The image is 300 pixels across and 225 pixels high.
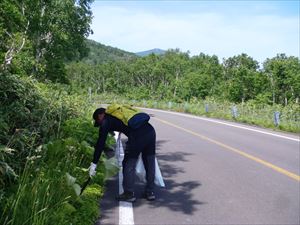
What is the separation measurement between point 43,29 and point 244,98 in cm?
4589

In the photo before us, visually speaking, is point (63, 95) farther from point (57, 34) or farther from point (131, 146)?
point (57, 34)

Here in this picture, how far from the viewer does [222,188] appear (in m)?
7.73

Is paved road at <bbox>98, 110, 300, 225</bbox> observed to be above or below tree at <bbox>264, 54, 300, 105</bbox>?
below

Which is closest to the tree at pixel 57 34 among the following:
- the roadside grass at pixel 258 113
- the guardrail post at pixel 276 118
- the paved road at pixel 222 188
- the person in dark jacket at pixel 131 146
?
the roadside grass at pixel 258 113

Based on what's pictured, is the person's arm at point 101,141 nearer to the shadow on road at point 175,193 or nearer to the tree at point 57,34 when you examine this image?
the shadow on road at point 175,193

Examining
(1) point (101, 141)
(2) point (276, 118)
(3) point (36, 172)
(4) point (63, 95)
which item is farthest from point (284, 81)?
(3) point (36, 172)

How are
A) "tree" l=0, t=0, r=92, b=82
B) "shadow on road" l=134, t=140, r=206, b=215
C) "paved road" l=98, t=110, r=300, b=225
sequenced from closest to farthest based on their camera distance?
"paved road" l=98, t=110, r=300, b=225, "shadow on road" l=134, t=140, r=206, b=215, "tree" l=0, t=0, r=92, b=82

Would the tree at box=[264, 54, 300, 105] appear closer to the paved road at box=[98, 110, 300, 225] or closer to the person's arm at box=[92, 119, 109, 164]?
the paved road at box=[98, 110, 300, 225]

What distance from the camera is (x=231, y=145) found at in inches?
542

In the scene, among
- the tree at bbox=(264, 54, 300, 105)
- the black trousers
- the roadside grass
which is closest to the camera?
the black trousers

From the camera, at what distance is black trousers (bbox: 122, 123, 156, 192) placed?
6602 millimetres

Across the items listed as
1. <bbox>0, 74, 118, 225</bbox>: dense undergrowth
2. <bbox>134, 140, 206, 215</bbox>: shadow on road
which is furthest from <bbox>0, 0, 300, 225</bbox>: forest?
<bbox>134, 140, 206, 215</bbox>: shadow on road

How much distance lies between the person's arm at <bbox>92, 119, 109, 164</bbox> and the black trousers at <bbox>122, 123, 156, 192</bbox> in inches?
18.2

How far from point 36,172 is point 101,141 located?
119 cm
